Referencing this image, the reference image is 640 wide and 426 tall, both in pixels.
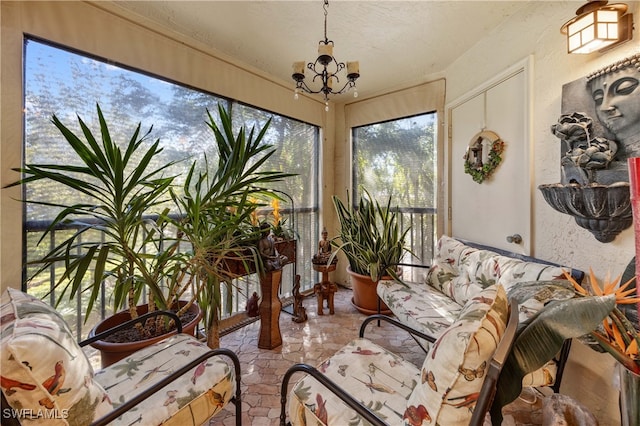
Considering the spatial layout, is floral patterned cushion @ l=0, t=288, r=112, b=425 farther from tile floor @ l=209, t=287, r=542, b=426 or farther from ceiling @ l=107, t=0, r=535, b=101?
ceiling @ l=107, t=0, r=535, b=101

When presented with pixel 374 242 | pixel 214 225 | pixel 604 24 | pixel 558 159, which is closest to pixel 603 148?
pixel 558 159

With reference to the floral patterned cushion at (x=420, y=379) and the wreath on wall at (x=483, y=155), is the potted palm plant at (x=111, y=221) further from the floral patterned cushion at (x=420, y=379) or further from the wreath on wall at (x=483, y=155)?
the wreath on wall at (x=483, y=155)

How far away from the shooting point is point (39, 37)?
151cm

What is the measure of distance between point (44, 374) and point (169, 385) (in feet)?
1.80

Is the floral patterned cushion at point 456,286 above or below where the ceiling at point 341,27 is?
below

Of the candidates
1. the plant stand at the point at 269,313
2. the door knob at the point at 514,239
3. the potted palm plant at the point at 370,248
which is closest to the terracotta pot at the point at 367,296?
the potted palm plant at the point at 370,248

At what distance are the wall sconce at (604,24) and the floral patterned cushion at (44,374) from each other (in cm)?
251

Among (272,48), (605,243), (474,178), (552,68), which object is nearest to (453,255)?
(474,178)

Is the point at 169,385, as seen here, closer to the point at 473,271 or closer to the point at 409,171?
the point at 473,271

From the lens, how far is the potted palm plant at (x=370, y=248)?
2.50 metres

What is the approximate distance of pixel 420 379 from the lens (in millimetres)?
794

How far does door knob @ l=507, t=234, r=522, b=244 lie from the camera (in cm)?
188

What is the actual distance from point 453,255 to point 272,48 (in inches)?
97.8

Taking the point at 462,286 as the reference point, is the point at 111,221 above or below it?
above
